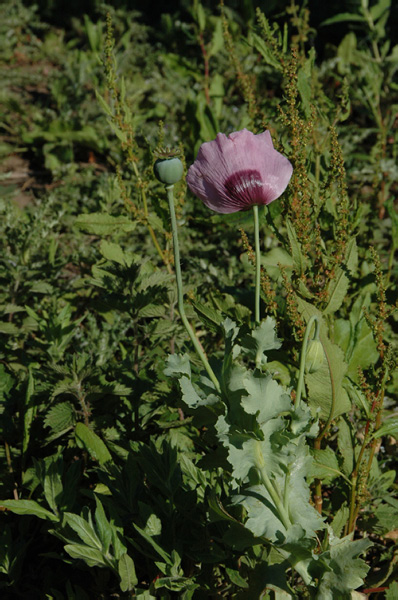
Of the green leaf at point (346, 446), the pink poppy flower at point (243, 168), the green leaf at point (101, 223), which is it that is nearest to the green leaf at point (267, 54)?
the green leaf at point (101, 223)

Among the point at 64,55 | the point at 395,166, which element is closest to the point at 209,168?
the point at 395,166

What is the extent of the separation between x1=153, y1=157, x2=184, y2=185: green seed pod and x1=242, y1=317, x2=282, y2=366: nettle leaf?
31 cm

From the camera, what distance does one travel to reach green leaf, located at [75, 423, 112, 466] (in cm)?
154

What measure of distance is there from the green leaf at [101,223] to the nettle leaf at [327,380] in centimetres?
82

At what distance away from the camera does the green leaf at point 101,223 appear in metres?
1.98

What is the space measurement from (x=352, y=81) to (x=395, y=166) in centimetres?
85

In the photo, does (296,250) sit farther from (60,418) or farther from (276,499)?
(60,418)

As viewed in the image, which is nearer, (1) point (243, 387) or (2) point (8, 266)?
(1) point (243, 387)

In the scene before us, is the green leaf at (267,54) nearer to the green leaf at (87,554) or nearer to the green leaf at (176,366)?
the green leaf at (176,366)

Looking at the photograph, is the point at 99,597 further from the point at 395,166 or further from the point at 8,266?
the point at 395,166

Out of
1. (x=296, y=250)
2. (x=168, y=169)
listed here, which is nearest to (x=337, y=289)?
(x=296, y=250)

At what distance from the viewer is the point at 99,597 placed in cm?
155

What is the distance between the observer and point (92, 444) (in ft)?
5.09

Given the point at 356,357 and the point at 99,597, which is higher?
the point at 356,357
